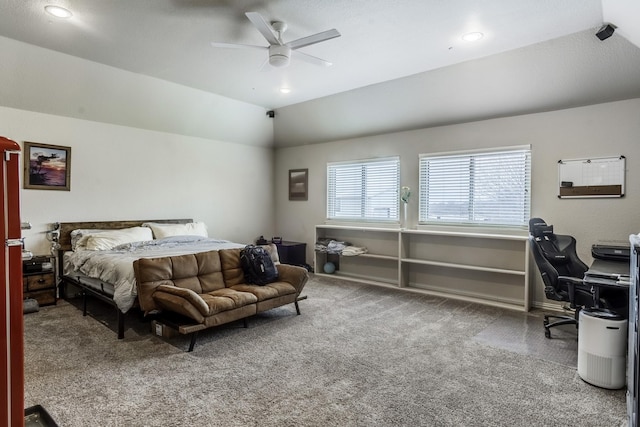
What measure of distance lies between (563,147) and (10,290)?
17.3 feet

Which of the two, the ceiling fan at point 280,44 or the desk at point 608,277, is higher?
the ceiling fan at point 280,44

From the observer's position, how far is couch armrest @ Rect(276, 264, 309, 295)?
4.22 metres

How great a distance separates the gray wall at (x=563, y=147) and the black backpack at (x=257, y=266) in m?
2.66

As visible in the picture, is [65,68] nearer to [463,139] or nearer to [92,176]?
[92,176]

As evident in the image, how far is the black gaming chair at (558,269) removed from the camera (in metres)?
3.34

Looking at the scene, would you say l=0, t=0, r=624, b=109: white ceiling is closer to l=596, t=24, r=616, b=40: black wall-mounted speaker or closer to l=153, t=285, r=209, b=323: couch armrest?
l=596, t=24, r=616, b=40: black wall-mounted speaker

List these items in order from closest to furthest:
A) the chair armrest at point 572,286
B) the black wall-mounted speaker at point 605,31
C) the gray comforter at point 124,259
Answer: the black wall-mounted speaker at point 605,31
the chair armrest at point 572,286
the gray comforter at point 124,259

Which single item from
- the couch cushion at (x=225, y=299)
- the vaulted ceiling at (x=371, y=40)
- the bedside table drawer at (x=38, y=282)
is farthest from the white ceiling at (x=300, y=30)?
the bedside table drawer at (x=38, y=282)

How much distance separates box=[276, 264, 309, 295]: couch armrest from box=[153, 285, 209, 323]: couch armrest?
1.17m

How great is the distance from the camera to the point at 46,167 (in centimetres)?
471

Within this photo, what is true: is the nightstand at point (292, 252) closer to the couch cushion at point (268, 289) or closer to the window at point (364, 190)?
the window at point (364, 190)

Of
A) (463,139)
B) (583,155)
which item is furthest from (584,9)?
(463,139)

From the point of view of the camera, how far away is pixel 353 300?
5.01 metres

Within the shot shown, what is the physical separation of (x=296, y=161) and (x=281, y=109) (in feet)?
4.29
